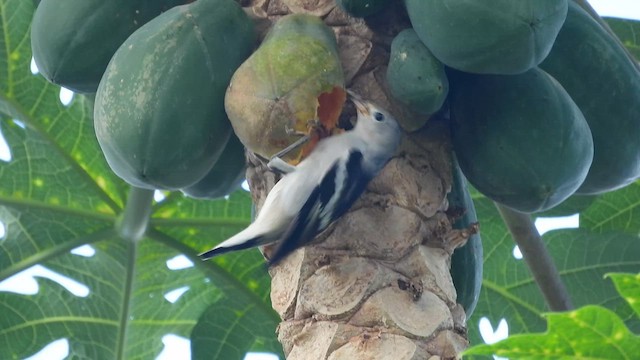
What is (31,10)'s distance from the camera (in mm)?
3852

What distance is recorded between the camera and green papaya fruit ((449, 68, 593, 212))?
2.71 metres

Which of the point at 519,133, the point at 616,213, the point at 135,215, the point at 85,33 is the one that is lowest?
the point at 616,213

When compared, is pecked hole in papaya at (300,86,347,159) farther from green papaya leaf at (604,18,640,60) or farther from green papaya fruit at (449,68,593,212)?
green papaya leaf at (604,18,640,60)

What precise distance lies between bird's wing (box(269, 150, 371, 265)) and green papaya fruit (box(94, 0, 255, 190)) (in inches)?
13.0

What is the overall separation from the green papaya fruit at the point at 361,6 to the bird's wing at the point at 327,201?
34 centimetres

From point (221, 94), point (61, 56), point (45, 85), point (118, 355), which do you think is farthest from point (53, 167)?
point (221, 94)

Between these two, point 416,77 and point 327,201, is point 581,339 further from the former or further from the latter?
point 416,77

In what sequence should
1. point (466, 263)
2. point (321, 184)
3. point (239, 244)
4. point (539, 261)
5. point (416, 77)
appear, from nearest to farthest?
point (239, 244)
point (321, 184)
point (416, 77)
point (466, 263)
point (539, 261)

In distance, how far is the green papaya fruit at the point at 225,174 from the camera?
2.98m

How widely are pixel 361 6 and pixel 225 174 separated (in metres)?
0.64

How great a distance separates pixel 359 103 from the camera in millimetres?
2604

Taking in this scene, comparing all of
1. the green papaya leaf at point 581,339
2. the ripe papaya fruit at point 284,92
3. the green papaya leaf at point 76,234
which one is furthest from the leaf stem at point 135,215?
the green papaya leaf at point 581,339

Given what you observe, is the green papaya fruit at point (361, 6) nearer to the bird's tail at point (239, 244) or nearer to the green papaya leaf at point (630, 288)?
the bird's tail at point (239, 244)

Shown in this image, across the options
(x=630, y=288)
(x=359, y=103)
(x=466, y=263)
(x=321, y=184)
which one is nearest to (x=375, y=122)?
(x=359, y=103)
